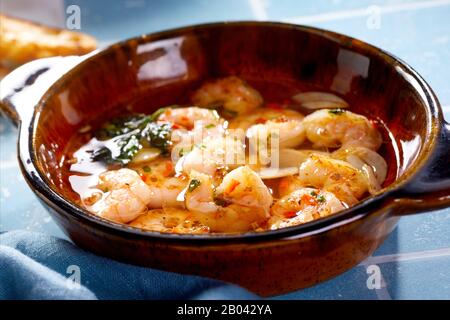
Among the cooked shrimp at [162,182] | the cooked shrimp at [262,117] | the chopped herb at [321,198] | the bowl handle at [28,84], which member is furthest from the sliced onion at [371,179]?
the bowl handle at [28,84]

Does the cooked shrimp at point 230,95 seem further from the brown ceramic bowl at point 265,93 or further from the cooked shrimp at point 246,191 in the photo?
the cooked shrimp at point 246,191

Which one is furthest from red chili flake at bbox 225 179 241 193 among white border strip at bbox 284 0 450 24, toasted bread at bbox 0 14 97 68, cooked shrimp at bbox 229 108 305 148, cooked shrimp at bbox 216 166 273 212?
white border strip at bbox 284 0 450 24

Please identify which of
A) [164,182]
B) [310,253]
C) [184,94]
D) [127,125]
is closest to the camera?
[310,253]

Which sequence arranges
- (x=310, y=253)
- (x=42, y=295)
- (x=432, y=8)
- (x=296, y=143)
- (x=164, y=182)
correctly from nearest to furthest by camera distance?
1. (x=310, y=253)
2. (x=42, y=295)
3. (x=164, y=182)
4. (x=296, y=143)
5. (x=432, y=8)

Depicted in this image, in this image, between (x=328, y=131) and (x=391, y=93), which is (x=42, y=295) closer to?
(x=328, y=131)

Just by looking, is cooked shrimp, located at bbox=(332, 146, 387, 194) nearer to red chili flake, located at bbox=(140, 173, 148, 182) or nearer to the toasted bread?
red chili flake, located at bbox=(140, 173, 148, 182)

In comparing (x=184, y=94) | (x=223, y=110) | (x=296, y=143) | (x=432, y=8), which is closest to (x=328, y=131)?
(x=296, y=143)

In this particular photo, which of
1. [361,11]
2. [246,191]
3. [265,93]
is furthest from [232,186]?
[361,11]

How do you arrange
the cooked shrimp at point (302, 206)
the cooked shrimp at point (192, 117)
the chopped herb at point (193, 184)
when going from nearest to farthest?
the cooked shrimp at point (302, 206) < the chopped herb at point (193, 184) < the cooked shrimp at point (192, 117)

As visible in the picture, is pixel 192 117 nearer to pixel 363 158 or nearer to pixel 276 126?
pixel 276 126
